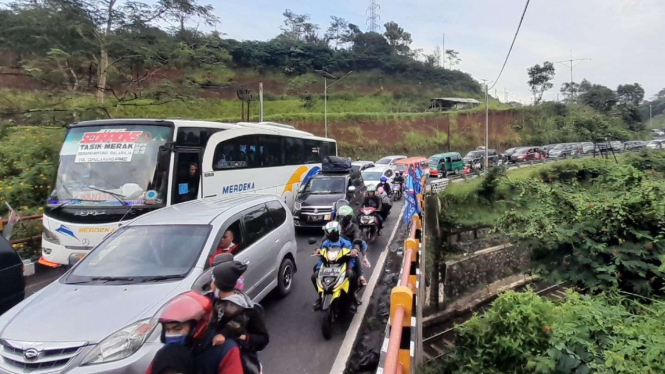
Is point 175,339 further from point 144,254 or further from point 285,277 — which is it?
point 285,277

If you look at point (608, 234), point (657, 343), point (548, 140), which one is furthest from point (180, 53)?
point (548, 140)

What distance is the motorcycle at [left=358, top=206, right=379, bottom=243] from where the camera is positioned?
10180mm

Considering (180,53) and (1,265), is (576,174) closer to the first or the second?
(1,265)

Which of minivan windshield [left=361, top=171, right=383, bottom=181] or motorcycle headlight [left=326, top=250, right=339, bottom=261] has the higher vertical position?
minivan windshield [left=361, top=171, right=383, bottom=181]

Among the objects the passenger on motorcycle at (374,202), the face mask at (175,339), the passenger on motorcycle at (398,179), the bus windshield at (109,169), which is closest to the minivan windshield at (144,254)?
the face mask at (175,339)

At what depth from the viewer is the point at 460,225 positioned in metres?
→ 15.0

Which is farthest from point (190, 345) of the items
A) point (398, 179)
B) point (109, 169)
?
point (398, 179)

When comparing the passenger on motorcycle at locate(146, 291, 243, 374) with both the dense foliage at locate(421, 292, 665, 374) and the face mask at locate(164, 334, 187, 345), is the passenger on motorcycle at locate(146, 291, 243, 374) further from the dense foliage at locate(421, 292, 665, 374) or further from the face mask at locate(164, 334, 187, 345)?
the dense foliage at locate(421, 292, 665, 374)

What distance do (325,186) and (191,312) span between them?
400 inches

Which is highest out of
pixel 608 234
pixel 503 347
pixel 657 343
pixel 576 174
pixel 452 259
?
pixel 576 174

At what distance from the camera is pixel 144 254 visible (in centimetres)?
449

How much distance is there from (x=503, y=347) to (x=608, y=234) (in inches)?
Result: 106

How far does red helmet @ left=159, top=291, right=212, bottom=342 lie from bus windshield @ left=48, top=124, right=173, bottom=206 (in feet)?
18.5

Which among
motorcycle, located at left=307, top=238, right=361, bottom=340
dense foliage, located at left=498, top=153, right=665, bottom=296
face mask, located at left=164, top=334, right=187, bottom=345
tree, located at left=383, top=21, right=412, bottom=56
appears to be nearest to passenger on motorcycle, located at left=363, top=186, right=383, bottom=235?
dense foliage, located at left=498, top=153, right=665, bottom=296
